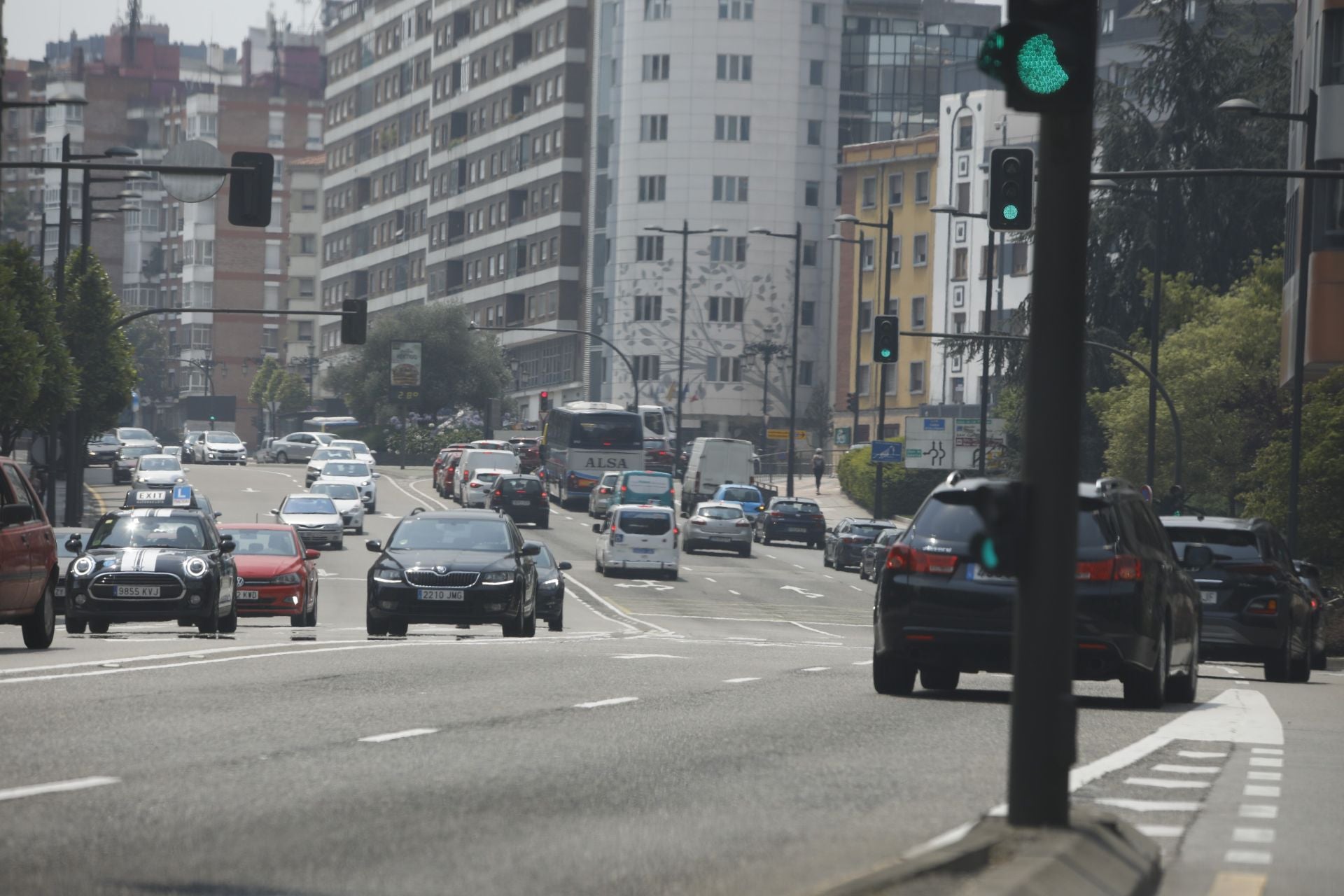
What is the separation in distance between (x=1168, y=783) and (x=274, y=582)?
22.3m

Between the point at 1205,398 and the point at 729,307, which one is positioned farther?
the point at 729,307

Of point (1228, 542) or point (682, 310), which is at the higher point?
point (682, 310)

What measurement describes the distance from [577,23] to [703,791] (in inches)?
5439

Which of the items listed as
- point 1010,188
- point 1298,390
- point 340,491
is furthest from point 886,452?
Answer: point 1010,188

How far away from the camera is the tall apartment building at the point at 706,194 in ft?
461

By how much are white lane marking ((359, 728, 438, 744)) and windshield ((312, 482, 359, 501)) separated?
58787 millimetres

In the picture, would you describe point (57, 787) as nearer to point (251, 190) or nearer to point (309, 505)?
point (251, 190)

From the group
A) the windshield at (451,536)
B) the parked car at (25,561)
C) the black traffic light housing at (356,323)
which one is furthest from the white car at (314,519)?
the parked car at (25,561)

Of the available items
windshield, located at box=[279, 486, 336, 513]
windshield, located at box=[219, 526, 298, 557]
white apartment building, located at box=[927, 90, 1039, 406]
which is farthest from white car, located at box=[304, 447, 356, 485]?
windshield, located at box=[219, 526, 298, 557]

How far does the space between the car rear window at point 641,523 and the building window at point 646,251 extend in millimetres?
84006

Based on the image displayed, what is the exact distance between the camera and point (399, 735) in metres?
12.0

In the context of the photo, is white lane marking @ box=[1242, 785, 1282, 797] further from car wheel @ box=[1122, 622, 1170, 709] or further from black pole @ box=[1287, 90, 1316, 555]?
black pole @ box=[1287, 90, 1316, 555]

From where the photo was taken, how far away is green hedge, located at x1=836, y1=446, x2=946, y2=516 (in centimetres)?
8962

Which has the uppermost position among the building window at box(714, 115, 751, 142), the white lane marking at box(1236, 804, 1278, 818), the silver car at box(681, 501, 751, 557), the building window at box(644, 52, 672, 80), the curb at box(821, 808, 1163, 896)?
the building window at box(644, 52, 672, 80)
